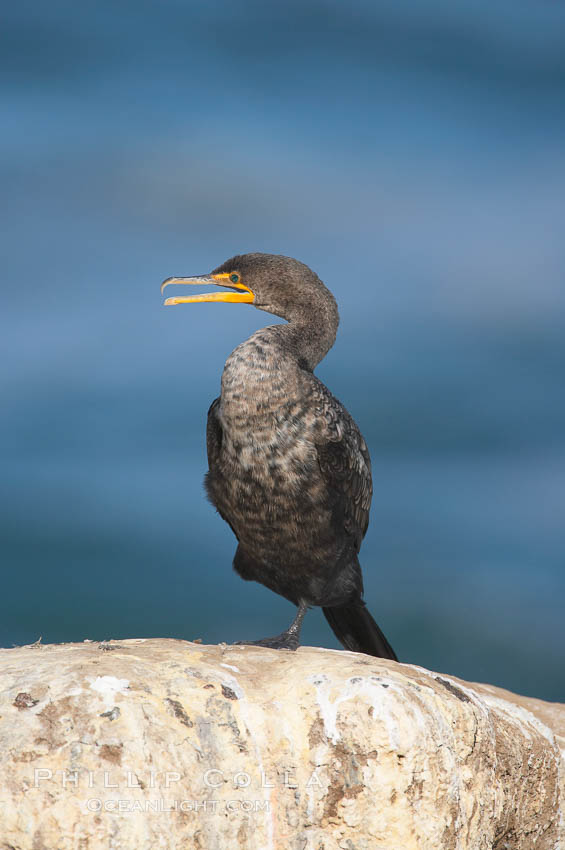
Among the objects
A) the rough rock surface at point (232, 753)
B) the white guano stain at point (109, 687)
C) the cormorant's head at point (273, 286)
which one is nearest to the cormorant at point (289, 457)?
the cormorant's head at point (273, 286)

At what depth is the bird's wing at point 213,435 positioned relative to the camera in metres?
6.09

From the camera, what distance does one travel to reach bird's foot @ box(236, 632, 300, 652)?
550 centimetres

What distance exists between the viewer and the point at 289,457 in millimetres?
5637

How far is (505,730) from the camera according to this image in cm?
554

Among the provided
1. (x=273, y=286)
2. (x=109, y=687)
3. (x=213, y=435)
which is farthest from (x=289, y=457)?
(x=109, y=687)

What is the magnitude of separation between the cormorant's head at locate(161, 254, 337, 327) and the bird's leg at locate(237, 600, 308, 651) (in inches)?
82.5

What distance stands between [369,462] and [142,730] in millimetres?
3092

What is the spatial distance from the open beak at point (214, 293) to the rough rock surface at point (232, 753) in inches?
106

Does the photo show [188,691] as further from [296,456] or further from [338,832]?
[296,456]

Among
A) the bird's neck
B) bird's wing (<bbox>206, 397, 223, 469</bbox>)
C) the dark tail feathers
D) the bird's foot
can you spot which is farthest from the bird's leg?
the bird's neck

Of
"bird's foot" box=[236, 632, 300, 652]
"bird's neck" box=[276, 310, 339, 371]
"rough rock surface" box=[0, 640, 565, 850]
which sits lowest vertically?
"rough rock surface" box=[0, 640, 565, 850]

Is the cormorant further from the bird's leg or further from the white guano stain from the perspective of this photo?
the white guano stain

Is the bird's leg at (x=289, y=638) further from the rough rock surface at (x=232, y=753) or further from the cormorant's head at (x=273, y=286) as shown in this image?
the cormorant's head at (x=273, y=286)

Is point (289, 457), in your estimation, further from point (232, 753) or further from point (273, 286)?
point (232, 753)
